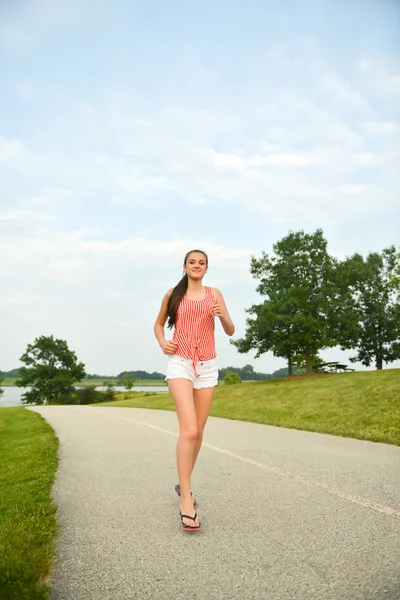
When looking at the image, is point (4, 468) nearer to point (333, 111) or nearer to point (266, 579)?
point (266, 579)

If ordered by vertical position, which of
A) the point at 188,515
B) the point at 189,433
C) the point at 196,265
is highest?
the point at 196,265

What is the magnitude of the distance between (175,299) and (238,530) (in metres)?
2.07

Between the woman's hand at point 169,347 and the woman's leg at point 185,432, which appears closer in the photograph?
the woman's leg at point 185,432

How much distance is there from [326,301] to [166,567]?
31.6 metres

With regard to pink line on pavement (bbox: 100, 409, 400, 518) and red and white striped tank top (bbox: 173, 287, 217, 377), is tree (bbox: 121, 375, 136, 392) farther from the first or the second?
red and white striped tank top (bbox: 173, 287, 217, 377)

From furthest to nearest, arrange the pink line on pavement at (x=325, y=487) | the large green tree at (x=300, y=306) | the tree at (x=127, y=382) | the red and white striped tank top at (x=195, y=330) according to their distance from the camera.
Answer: the tree at (x=127, y=382), the large green tree at (x=300, y=306), the red and white striped tank top at (x=195, y=330), the pink line on pavement at (x=325, y=487)

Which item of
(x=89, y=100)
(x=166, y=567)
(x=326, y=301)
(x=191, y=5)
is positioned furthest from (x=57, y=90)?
(x=326, y=301)

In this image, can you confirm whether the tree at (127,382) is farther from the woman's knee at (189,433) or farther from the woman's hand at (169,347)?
the woman's knee at (189,433)

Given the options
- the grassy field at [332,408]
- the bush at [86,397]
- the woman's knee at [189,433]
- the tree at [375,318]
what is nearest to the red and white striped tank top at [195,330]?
the woman's knee at [189,433]

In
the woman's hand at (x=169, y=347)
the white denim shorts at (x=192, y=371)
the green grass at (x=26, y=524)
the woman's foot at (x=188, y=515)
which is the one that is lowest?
the green grass at (x=26, y=524)

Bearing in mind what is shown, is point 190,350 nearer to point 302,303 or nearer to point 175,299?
point 175,299

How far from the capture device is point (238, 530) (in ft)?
11.8

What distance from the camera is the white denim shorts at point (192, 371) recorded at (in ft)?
13.0

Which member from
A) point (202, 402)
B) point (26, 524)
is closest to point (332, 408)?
point (202, 402)
